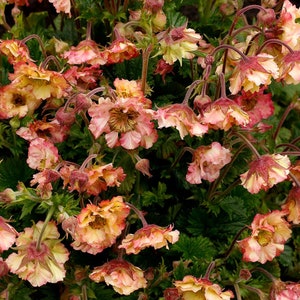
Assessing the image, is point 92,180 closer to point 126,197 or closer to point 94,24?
point 126,197

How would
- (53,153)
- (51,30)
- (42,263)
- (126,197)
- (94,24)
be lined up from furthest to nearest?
(51,30) → (94,24) → (126,197) → (53,153) → (42,263)

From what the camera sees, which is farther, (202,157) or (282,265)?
(282,265)

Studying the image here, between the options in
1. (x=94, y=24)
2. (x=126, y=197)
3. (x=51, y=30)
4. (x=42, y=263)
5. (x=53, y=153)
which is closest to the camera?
(x=42, y=263)

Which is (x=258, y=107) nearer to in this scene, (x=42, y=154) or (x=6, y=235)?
(x=42, y=154)

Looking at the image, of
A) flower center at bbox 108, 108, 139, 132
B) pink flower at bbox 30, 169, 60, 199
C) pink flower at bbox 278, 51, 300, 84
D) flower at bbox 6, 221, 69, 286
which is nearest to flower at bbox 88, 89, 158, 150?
flower center at bbox 108, 108, 139, 132

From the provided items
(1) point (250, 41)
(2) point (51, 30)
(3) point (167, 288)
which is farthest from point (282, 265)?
(2) point (51, 30)

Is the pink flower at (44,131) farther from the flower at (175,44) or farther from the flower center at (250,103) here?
the flower center at (250,103)

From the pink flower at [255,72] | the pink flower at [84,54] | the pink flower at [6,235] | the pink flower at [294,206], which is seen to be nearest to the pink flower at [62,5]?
the pink flower at [84,54]
